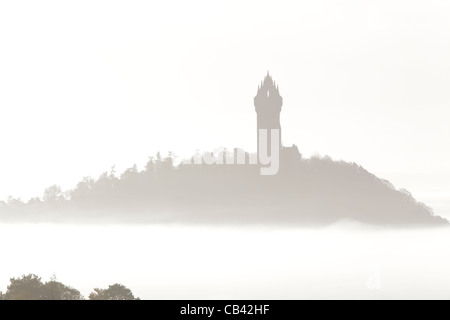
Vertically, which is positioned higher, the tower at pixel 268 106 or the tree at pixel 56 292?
the tower at pixel 268 106

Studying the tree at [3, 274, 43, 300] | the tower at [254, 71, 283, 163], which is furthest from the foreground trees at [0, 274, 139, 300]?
the tower at [254, 71, 283, 163]

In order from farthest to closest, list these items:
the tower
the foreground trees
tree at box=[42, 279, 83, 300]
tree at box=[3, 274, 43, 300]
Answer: the tower → tree at box=[42, 279, 83, 300] → the foreground trees → tree at box=[3, 274, 43, 300]

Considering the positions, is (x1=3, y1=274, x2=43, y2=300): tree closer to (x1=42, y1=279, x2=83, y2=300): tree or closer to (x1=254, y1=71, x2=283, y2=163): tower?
(x1=42, y1=279, x2=83, y2=300): tree

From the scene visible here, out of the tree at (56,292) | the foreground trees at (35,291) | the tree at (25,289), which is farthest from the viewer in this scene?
the tree at (56,292)

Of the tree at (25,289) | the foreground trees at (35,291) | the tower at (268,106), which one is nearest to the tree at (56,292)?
the foreground trees at (35,291)

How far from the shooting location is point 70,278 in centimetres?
19500

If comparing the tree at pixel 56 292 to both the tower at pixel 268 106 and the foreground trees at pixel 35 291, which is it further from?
the tower at pixel 268 106

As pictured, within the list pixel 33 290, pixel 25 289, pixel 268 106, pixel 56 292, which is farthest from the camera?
pixel 268 106

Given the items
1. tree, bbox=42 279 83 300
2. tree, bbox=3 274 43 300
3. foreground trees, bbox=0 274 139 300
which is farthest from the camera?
tree, bbox=42 279 83 300

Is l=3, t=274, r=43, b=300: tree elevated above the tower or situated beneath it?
situated beneath

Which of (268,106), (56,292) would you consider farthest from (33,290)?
(268,106)

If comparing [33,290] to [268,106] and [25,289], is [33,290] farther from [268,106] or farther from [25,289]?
[268,106]
